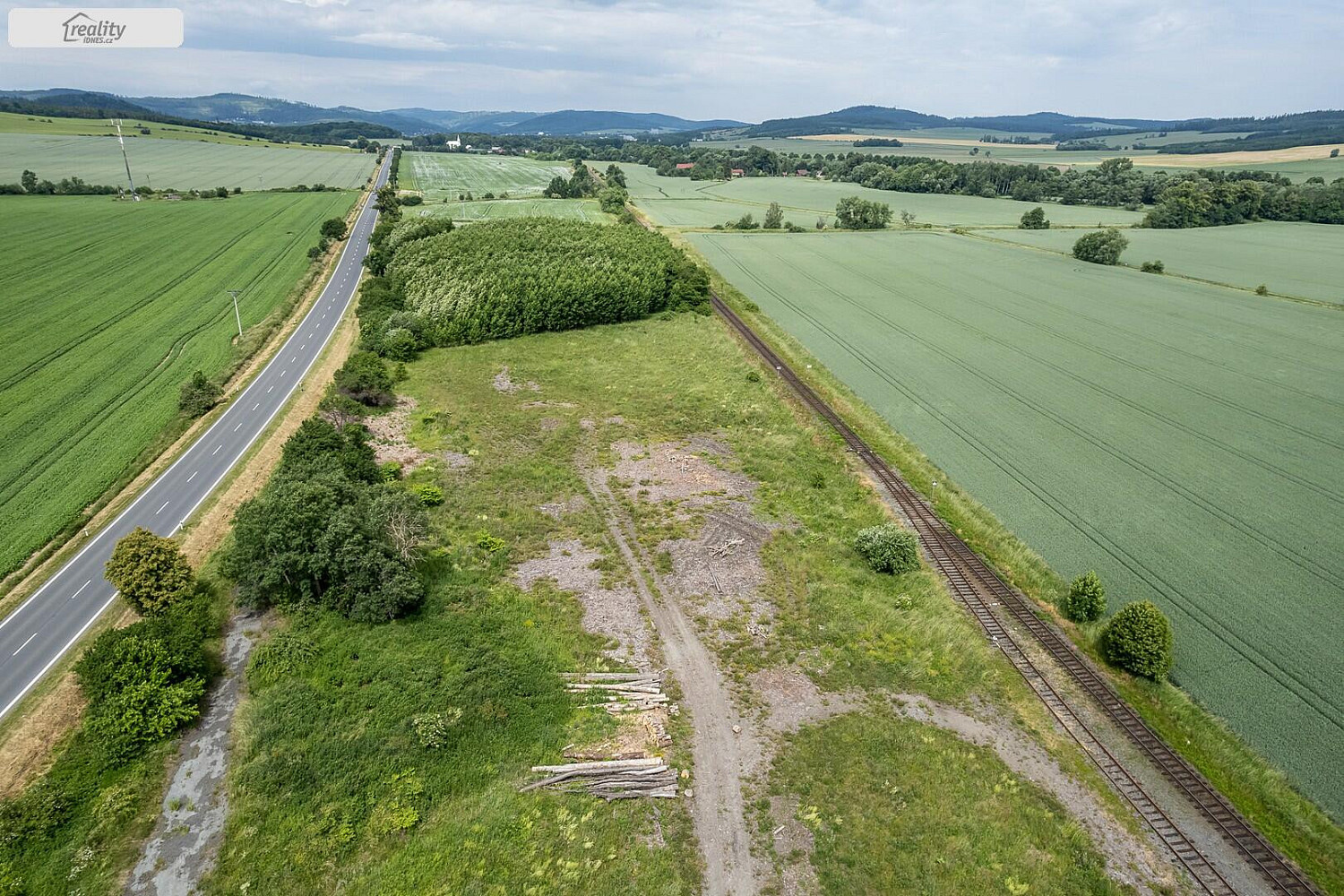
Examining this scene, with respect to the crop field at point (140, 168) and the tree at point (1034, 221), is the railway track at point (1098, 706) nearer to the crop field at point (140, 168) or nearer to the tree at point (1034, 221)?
the tree at point (1034, 221)

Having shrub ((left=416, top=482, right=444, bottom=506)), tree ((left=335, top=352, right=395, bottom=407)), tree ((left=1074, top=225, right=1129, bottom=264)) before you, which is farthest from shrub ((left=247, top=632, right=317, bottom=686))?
tree ((left=1074, top=225, right=1129, bottom=264))

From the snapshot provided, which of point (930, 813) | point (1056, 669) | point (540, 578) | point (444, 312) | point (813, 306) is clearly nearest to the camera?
point (930, 813)

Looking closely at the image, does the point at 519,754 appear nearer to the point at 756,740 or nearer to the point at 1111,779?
the point at 756,740

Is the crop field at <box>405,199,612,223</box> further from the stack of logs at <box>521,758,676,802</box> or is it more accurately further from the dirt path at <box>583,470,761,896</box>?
the stack of logs at <box>521,758,676,802</box>

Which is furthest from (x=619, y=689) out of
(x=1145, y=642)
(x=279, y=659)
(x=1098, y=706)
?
(x=1145, y=642)

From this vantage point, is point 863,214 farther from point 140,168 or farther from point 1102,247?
point 140,168

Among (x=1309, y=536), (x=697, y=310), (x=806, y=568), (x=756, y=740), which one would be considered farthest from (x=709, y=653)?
(x=697, y=310)
